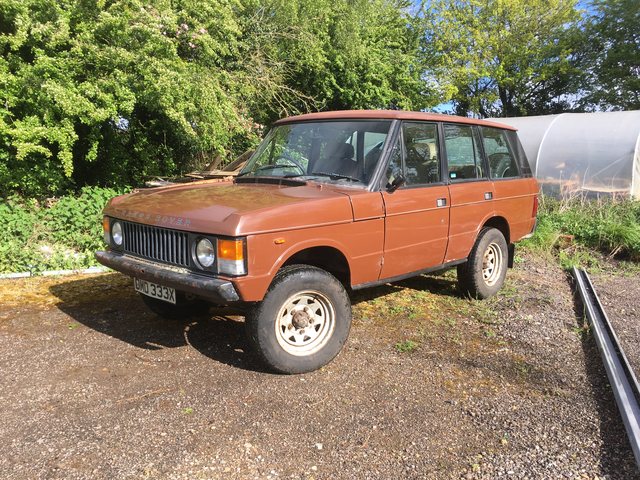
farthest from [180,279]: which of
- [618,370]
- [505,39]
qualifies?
[505,39]

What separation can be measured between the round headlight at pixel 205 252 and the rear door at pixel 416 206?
61.6 inches

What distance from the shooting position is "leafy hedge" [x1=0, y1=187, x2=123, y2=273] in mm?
6652

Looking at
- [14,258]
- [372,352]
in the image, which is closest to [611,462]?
[372,352]

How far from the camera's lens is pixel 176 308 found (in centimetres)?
490

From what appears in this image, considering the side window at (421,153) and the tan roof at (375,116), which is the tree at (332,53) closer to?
the tan roof at (375,116)

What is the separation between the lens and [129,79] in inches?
287

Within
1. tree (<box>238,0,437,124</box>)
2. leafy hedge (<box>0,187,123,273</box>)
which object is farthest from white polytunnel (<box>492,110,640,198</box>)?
leafy hedge (<box>0,187,123,273</box>)

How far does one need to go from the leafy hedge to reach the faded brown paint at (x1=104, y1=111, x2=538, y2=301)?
2996mm

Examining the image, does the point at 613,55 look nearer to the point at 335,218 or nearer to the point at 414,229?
the point at 414,229

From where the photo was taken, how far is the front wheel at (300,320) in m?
3.63

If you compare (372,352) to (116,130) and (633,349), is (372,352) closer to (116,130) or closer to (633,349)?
(633,349)

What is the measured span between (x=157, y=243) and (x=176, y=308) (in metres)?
1.25

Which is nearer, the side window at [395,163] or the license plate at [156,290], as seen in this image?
the license plate at [156,290]

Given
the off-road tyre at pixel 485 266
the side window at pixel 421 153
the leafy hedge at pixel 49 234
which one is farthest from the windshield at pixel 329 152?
the leafy hedge at pixel 49 234
